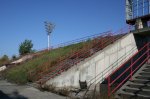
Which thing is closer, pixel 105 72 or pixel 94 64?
pixel 94 64

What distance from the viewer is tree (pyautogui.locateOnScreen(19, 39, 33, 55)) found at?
56469 mm

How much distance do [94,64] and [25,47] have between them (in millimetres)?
39401

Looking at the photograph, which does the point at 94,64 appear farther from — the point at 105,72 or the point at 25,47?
the point at 25,47

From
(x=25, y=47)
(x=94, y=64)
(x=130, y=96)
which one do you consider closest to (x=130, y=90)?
(x=130, y=96)

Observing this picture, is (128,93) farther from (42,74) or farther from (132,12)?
(132,12)

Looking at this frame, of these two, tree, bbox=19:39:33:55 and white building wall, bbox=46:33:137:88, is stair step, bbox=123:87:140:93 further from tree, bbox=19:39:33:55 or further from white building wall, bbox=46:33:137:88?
tree, bbox=19:39:33:55

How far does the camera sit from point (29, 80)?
2047cm

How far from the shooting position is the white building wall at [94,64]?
17938 millimetres

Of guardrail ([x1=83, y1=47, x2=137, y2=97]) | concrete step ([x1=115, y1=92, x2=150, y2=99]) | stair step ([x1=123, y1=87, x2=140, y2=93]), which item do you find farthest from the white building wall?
concrete step ([x1=115, y1=92, x2=150, y2=99])

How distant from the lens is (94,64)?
1944cm

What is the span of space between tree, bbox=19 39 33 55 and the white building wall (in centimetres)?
3785

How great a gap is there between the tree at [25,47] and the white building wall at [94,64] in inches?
1490

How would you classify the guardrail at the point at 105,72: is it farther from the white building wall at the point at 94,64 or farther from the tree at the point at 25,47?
the tree at the point at 25,47

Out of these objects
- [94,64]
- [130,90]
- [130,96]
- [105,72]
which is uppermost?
[94,64]
